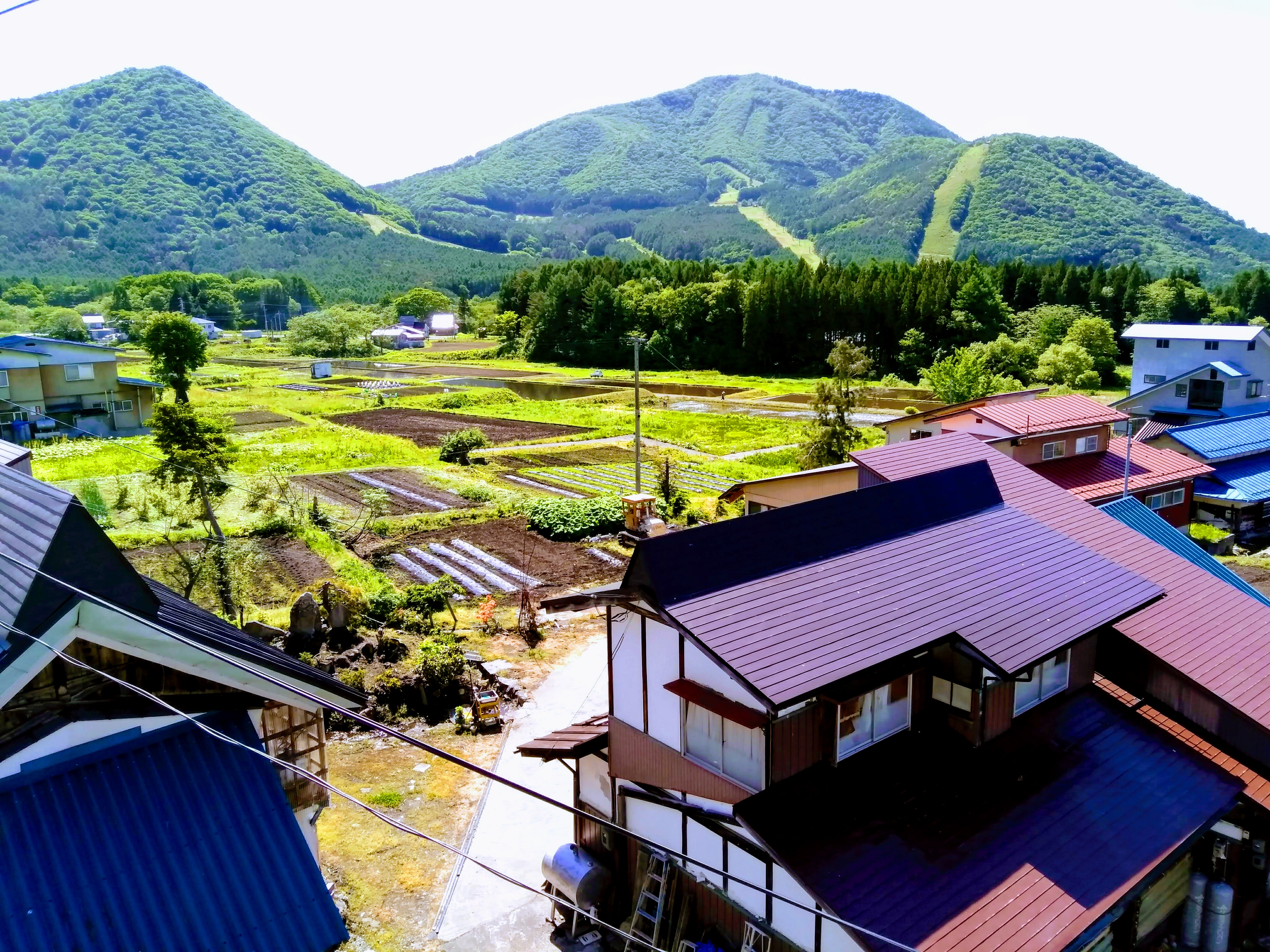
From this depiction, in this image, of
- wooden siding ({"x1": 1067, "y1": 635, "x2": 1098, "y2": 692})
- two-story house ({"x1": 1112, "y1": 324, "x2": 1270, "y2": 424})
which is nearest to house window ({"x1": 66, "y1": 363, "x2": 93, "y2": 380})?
wooden siding ({"x1": 1067, "y1": 635, "x2": 1098, "y2": 692})

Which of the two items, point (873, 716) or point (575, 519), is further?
point (575, 519)

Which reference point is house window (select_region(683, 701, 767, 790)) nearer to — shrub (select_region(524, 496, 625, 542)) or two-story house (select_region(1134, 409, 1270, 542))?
shrub (select_region(524, 496, 625, 542))

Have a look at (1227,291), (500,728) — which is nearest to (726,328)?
(1227,291)

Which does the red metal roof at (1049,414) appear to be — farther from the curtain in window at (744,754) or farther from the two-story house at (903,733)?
the curtain in window at (744,754)

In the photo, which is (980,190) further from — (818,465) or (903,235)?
(818,465)

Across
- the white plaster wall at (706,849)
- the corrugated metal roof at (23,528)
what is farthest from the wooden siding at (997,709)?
the corrugated metal roof at (23,528)

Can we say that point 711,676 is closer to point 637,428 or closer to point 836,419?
point 637,428

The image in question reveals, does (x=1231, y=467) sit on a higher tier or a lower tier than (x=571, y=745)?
lower

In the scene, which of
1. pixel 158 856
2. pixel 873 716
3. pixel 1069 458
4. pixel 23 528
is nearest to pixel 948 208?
pixel 1069 458
